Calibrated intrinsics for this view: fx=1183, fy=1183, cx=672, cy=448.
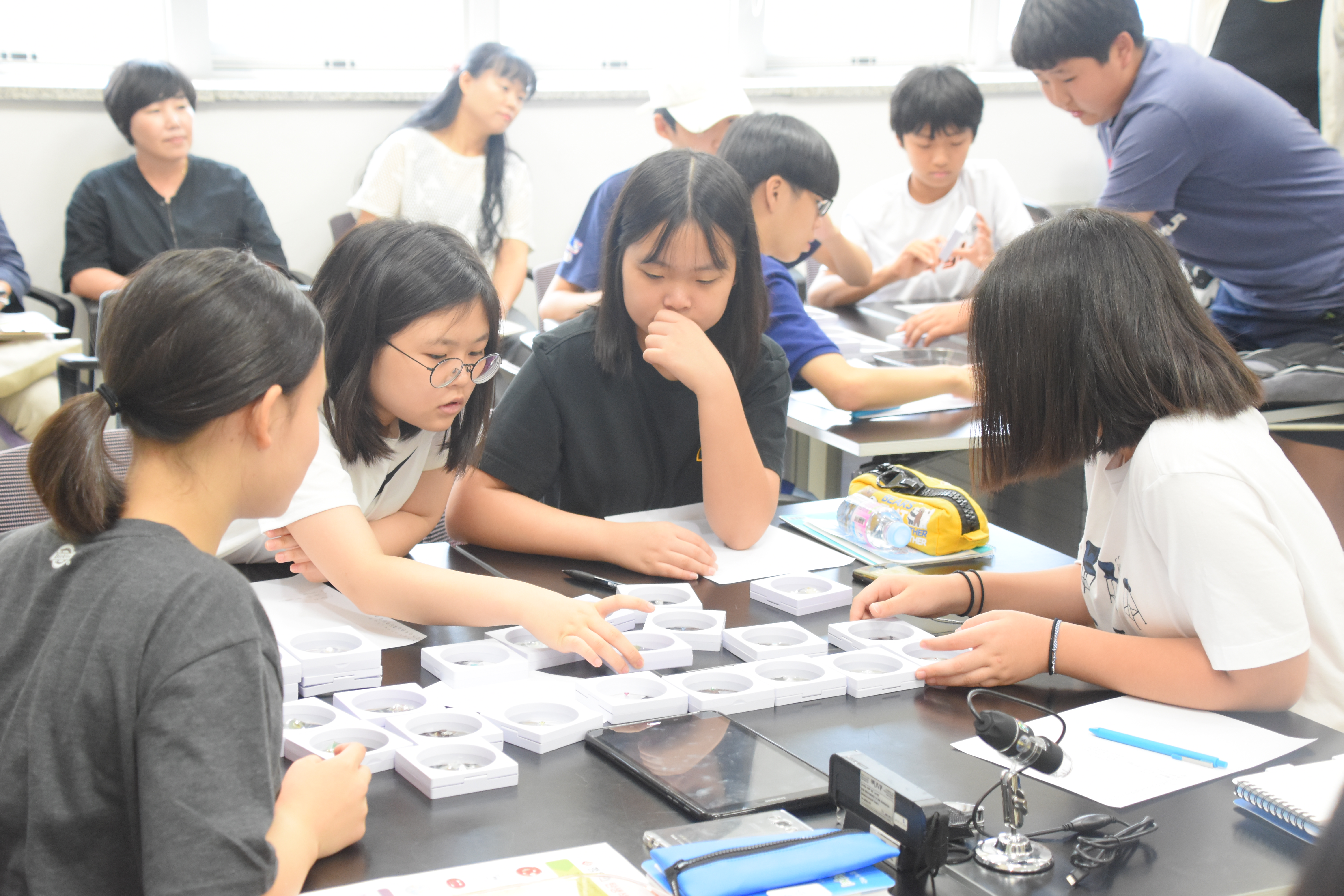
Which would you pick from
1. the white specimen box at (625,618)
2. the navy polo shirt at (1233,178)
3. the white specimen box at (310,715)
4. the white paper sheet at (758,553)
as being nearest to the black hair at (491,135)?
the navy polo shirt at (1233,178)

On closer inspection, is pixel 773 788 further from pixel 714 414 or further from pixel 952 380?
pixel 952 380

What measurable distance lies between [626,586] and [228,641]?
0.79m

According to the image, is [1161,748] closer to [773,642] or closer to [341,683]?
[773,642]

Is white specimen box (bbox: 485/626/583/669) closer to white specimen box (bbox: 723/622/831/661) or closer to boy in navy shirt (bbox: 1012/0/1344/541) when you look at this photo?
white specimen box (bbox: 723/622/831/661)

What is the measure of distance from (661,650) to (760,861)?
488 millimetres

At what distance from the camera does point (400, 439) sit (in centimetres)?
176

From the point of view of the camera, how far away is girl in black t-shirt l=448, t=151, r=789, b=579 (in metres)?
1.79

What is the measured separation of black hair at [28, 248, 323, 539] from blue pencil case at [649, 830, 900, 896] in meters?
0.49

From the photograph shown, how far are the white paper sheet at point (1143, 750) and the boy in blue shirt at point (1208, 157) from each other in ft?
6.85

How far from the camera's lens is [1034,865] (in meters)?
0.93

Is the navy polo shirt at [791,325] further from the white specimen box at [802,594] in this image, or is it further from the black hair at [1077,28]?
the black hair at [1077,28]

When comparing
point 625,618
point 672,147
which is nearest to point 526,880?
point 625,618

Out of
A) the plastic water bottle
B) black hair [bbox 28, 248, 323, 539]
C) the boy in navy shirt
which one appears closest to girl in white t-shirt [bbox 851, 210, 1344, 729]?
the plastic water bottle

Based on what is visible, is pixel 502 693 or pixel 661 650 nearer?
pixel 502 693
